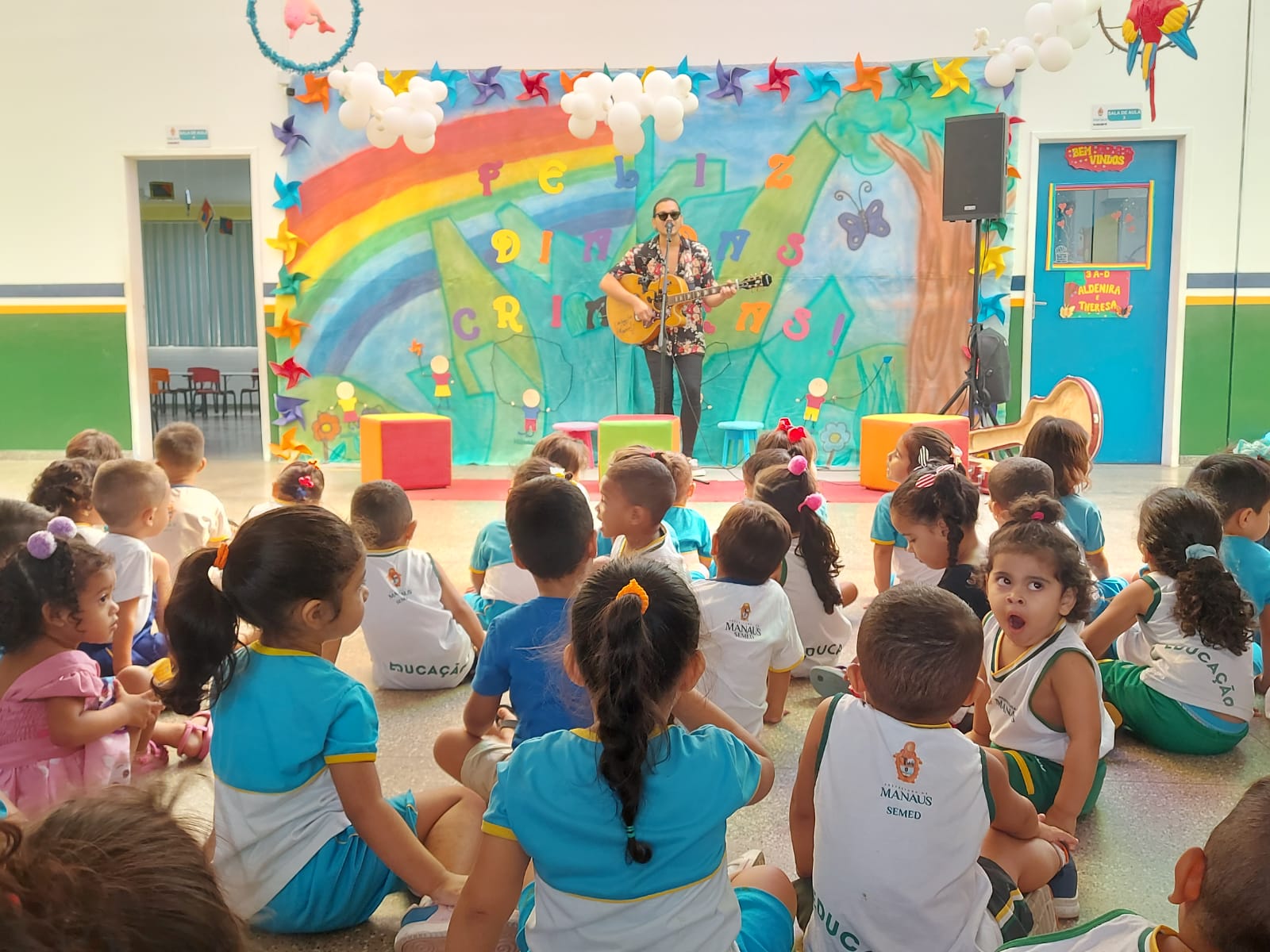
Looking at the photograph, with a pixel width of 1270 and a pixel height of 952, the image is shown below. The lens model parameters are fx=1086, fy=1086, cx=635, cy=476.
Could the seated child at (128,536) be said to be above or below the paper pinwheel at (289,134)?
below

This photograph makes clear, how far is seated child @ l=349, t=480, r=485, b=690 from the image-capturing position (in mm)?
2857

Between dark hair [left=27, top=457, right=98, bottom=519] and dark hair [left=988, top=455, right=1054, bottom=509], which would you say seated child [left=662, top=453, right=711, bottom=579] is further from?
dark hair [left=27, top=457, right=98, bottom=519]

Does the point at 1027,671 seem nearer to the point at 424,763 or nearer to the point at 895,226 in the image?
the point at 424,763

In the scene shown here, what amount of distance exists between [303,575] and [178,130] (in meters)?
7.36

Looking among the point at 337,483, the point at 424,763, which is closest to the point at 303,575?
the point at 424,763

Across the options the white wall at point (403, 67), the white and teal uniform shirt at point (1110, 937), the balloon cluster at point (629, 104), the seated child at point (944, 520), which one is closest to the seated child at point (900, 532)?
the seated child at point (944, 520)

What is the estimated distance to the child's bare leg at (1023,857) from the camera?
170 cm

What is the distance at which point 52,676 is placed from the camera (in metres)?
2.03

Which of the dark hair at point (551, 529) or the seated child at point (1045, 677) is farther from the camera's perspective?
the dark hair at point (551, 529)

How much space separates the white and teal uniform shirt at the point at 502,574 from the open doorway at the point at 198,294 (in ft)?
36.7

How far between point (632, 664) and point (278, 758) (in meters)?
0.65

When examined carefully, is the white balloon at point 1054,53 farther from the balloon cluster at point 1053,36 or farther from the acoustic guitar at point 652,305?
the acoustic guitar at point 652,305

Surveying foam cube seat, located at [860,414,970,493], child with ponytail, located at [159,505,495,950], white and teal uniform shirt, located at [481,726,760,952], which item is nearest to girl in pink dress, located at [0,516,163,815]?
child with ponytail, located at [159,505,495,950]

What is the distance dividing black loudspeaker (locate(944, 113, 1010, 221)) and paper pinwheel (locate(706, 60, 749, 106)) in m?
1.50
